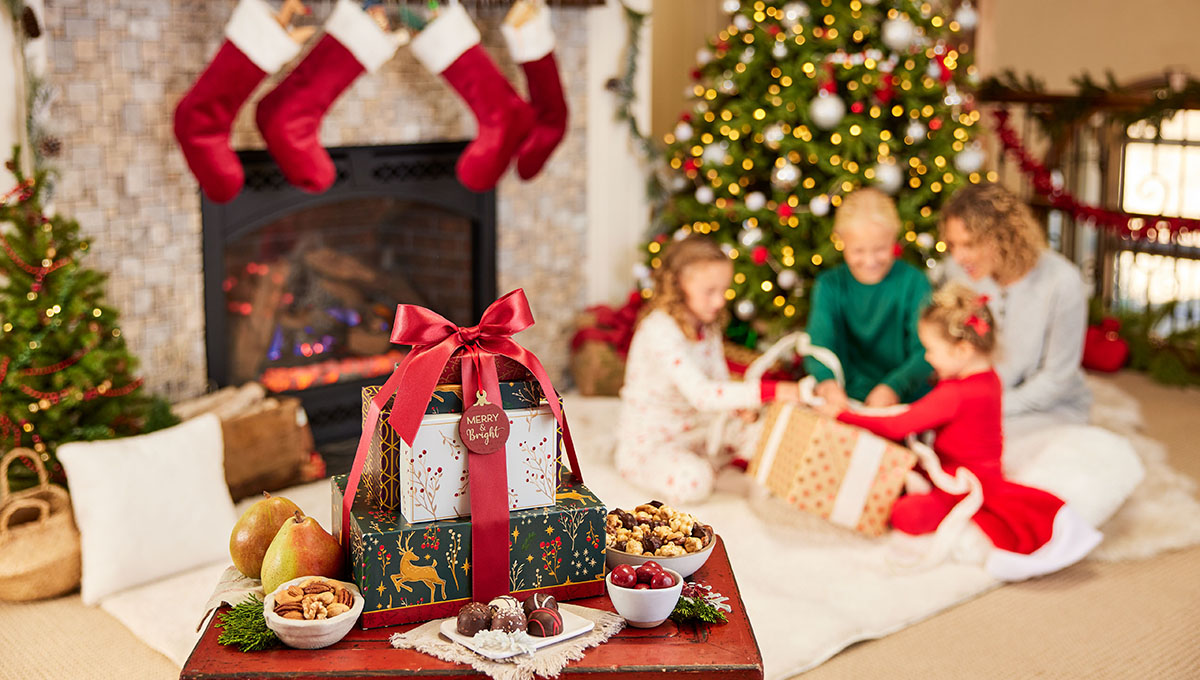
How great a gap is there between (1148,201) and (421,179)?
4.61m

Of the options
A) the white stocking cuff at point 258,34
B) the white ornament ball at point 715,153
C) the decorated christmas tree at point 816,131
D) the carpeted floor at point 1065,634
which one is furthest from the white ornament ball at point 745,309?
the white stocking cuff at point 258,34

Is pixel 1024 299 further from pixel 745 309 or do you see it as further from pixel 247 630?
pixel 247 630

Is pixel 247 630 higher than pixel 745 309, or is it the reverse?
pixel 745 309

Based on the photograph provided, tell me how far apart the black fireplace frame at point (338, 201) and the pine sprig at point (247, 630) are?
80.3 inches

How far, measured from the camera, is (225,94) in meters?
3.13

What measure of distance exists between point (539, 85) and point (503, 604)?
2.62 metres

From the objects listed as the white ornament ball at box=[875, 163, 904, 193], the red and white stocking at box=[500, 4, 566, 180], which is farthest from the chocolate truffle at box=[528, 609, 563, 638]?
the white ornament ball at box=[875, 163, 904, 193]

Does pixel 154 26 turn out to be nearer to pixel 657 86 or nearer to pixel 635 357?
pixel 635 357

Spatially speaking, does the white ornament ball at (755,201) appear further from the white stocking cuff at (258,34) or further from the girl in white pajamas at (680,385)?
the white stocking cuff at (258,34)

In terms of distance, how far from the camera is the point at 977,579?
2795mm

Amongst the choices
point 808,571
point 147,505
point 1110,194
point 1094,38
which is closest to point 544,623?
point 808,571

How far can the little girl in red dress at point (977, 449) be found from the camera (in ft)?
9.19

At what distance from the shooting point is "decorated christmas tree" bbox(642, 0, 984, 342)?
398 cm

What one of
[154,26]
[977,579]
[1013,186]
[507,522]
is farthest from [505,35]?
[1013,186]
